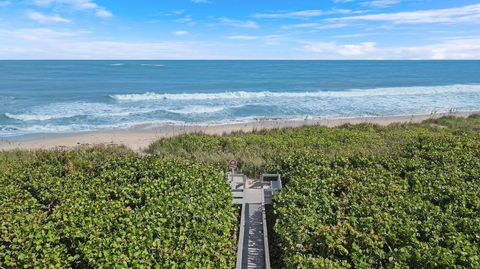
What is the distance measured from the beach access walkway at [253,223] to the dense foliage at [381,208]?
0.32 metres

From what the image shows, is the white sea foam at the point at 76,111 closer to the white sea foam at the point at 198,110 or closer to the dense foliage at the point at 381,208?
the white sea foam at the point at 198,110

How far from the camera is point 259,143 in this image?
1689 cm

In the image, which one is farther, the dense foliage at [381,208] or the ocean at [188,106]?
the ocean at [188,106]

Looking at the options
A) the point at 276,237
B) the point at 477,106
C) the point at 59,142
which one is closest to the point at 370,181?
the point at 276,237

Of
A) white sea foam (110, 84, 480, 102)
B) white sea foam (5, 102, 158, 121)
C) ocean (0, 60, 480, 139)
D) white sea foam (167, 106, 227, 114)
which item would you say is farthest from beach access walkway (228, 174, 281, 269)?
white sea foam (110, 84, 480, 102)

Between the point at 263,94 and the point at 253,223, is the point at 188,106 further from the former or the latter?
the point at 253,223

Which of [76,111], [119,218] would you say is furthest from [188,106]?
[119,218]

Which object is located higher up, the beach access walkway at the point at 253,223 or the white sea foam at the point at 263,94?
the white sea foam at the point at 263,94

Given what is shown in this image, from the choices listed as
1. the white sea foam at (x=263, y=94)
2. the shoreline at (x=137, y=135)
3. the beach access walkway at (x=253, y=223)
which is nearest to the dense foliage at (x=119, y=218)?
the beach access walkway at (x=253, y=223)

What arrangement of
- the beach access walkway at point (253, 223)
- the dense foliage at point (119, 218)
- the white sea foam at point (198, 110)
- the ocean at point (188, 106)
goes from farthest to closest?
the white sea foam at point (198, 110) < the ocean at point (188, 106) < the beach access walkway at point (253, 223) < the dense foliage at point (119, 218)

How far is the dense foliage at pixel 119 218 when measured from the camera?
6016 millimetres

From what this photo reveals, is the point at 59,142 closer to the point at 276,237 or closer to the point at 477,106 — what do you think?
the point at 276,237

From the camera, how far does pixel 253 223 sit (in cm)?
898

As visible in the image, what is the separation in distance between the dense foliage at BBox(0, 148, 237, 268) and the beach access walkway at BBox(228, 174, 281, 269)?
359mm
